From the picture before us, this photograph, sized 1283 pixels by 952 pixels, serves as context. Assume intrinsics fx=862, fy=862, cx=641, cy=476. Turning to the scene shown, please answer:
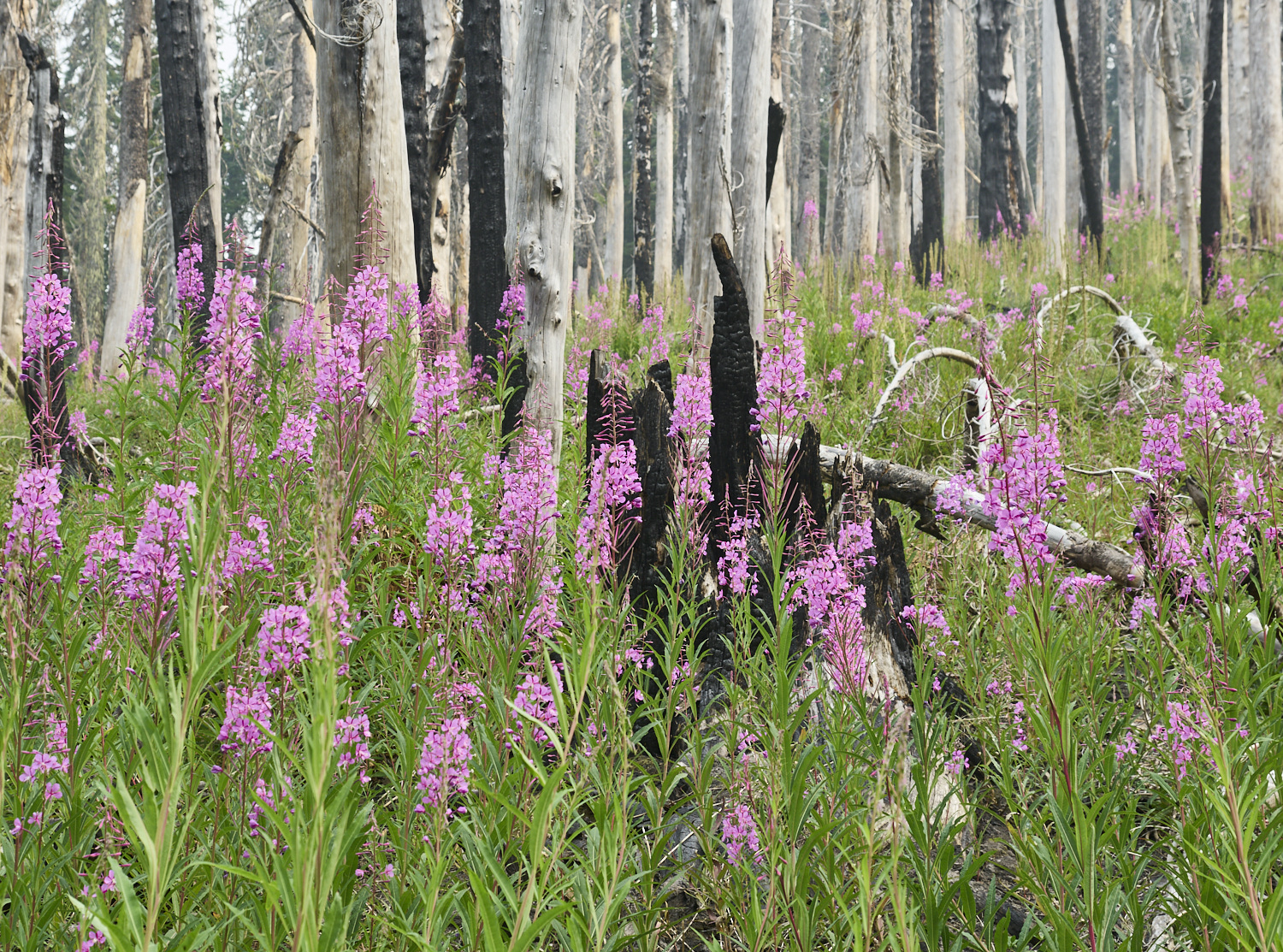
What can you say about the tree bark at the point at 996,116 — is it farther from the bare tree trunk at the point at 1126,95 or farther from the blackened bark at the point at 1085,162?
the bare tree trunk at the point at 1126,95

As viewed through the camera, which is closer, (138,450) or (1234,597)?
(1234,597)

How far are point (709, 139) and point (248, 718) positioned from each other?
19.6 feet

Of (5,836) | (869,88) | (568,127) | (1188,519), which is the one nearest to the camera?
(5,836)

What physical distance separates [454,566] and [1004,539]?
1.23m

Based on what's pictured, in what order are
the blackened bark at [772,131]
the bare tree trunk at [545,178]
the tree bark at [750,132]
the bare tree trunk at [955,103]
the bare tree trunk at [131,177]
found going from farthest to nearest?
the bare tree trunk at [955,103], the bare tree trunk at [131,177], the blackened bark at [772,131], the tree bark at [750,132], the bare tree trunk at [545,178]

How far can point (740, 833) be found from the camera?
203cm

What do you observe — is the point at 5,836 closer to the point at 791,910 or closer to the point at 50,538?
the point at 50,538

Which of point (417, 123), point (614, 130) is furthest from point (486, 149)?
point (614, 130)

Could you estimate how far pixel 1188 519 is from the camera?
12.9 feet

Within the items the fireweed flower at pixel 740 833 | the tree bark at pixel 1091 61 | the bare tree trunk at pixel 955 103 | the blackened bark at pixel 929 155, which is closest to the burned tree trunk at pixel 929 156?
the blackened bark at pixel 929 155

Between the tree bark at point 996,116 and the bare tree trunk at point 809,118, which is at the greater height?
the bare tree trunk at point 809,118

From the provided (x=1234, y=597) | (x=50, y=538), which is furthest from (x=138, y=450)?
(x=1234, y=597)

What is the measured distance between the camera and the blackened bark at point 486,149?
6.54 m

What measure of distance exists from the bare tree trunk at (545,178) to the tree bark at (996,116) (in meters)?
9.47
